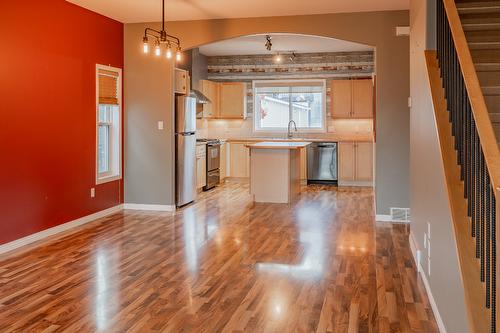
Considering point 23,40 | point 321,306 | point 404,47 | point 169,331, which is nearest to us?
point 169,331

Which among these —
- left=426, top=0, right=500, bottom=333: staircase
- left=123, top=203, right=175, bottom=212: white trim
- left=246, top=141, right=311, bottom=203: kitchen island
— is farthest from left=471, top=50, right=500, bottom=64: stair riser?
left=123, top=203, right=175, bottom=212: white trim

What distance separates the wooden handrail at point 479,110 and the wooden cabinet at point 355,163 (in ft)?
23.2

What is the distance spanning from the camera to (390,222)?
20.8 feet

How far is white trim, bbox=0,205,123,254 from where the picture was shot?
499 centimetres

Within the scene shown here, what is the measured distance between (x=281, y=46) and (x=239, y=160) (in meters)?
2.59

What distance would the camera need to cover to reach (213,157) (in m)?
9.65

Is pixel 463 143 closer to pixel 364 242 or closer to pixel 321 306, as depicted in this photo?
pixel 321 306

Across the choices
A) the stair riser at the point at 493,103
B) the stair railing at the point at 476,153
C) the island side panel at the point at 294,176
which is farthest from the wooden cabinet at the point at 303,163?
the stair railing at the point at 476,153

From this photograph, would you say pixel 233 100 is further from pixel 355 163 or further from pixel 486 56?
pixel 486 56

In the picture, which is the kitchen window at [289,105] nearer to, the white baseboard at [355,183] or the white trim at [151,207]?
the white baseboard at [355,183]

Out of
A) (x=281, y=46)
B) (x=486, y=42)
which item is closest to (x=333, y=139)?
(x=281, y=46)

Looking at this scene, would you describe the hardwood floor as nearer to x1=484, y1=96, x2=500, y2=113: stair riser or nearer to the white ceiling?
x1=484, y1=96, x2=500, y2=113: stair riser

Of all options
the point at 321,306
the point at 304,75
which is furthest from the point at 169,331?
the point at 304,75

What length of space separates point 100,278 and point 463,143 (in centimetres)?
297
